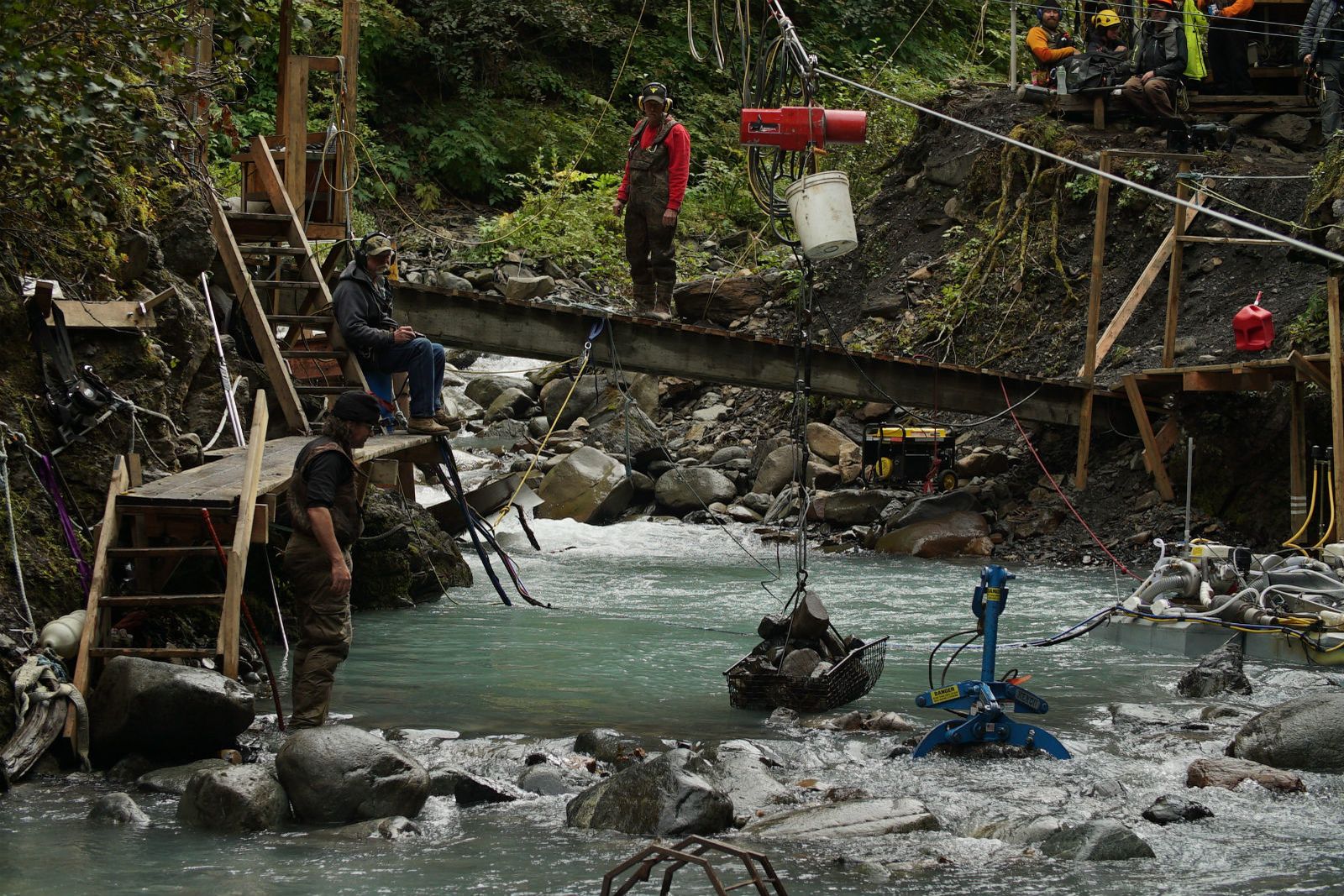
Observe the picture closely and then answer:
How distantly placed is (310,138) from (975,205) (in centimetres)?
1213

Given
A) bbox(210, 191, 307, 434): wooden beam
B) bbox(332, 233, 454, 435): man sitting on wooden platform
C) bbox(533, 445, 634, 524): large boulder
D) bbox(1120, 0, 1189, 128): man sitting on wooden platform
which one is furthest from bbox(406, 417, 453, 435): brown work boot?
bbox(1120, 0, 1189, 128): man sitting on wooden platform

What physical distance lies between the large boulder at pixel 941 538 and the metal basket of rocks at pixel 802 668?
8184 millimetres

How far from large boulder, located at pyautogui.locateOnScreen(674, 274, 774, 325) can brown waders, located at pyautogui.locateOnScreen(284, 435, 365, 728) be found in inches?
672

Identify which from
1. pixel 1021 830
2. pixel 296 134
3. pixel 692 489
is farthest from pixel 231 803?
pixel 692 489

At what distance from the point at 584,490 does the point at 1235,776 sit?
1199 cm

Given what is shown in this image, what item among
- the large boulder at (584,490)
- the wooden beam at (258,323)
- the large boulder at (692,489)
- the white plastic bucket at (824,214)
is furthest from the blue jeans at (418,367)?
the large boulder at (692,489)

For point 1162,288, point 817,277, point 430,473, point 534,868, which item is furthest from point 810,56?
point 817,277

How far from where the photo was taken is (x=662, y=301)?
16750 millimetres

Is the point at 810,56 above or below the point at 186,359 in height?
above

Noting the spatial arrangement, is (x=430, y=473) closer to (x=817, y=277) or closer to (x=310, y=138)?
(x=310, y=138)

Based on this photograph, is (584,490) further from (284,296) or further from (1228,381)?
(1228,381)

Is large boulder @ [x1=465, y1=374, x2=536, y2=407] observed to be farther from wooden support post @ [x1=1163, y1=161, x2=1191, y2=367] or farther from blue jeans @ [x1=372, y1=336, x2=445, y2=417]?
blue jeans @ [x1=372, y1=336, x2=445, y2=417]

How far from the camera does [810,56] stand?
920 centimetres

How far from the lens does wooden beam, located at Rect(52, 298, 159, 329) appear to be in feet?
31.6
